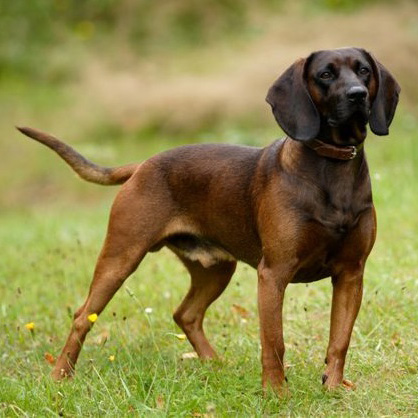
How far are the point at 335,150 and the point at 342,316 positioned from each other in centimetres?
91

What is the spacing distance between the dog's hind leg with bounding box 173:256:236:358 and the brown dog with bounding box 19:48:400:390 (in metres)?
Result: 0.51

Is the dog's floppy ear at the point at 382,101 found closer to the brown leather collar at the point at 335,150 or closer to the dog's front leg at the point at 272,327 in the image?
the brown leather collar at the point at 335,150

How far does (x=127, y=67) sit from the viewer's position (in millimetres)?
20047

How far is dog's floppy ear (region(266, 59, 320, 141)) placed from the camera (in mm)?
4738

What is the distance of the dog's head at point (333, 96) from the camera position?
15.4ft

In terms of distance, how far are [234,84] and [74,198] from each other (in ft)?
12.7

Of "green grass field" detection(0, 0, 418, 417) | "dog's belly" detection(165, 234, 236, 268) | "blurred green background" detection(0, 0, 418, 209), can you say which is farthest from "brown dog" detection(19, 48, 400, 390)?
"blurred green background" detection(0, 0, 418, 209)

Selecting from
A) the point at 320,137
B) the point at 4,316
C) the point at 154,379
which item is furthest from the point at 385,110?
the point at 4,316

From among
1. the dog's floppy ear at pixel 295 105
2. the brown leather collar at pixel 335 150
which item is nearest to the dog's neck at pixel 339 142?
the brown leather collar at pixel 335 150

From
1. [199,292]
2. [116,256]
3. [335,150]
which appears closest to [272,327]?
[335,150]

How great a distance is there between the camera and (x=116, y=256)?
5.67 m

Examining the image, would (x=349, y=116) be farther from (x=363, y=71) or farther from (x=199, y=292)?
(x=199, y=292)

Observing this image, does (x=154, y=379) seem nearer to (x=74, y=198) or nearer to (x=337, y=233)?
(x=337, y=233)

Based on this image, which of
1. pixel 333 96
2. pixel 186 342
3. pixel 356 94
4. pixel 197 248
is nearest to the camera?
pixel 356 94
